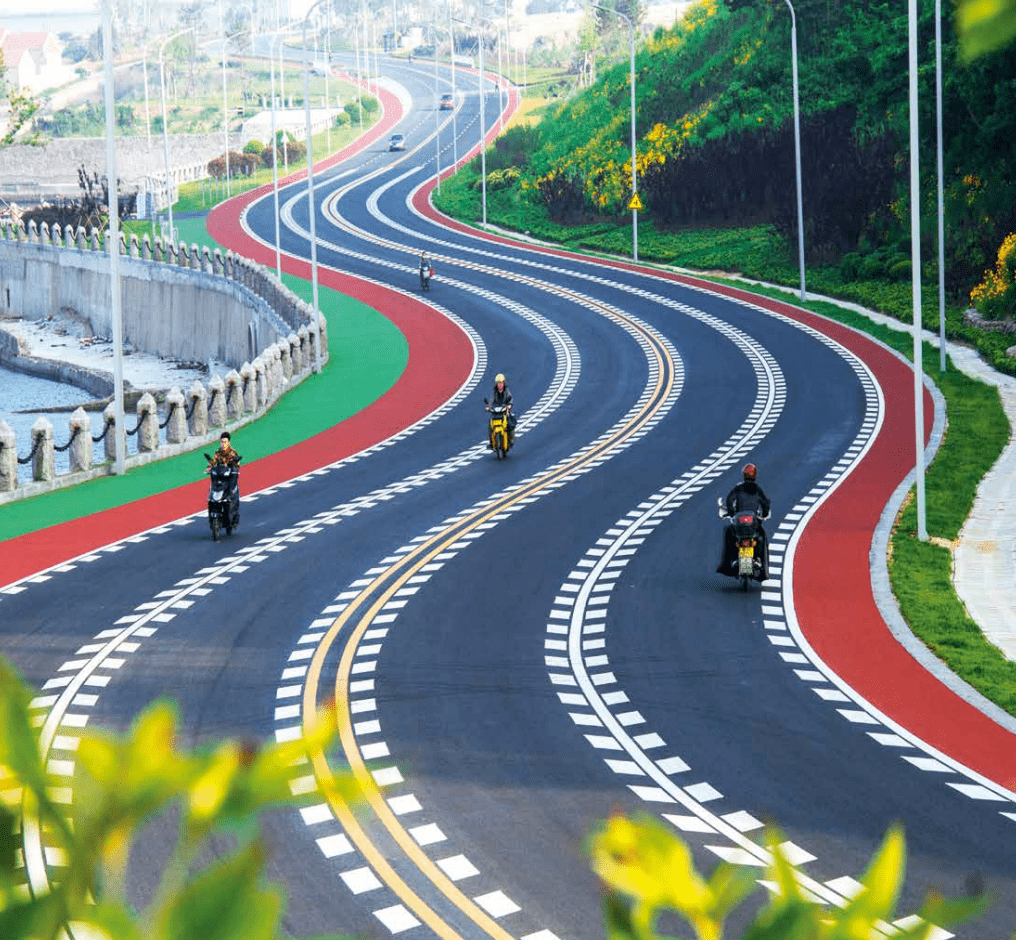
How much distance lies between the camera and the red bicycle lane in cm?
1780

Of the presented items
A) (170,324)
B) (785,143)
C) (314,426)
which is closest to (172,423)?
(314,426)

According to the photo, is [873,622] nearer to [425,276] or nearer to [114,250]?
[114,250]

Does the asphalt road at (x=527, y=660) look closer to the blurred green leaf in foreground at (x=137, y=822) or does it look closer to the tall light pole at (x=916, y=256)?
the blurred green leaf in foreground at (x=137, y=822)

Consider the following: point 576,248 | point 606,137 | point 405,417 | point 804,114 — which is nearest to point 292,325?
point 405,417

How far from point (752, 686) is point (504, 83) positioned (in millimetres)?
171269

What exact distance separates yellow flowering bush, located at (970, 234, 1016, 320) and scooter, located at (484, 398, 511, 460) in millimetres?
21840

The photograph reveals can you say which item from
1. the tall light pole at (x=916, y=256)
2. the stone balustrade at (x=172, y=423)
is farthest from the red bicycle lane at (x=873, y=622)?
the stone balustrade at (x=172, y=423)

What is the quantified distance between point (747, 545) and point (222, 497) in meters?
8.67

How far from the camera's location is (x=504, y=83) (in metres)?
185

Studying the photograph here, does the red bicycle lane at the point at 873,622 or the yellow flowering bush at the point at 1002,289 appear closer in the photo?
the red bicycle lane at the point at 873,622

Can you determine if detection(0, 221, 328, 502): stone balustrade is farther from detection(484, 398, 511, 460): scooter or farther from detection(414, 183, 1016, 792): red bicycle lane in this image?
detection(414, 183, 1016, 792): red bicycle lane

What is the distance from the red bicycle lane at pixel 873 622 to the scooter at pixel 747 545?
73cm

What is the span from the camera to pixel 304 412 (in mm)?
44062

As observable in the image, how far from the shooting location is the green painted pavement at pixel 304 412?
3300cm
